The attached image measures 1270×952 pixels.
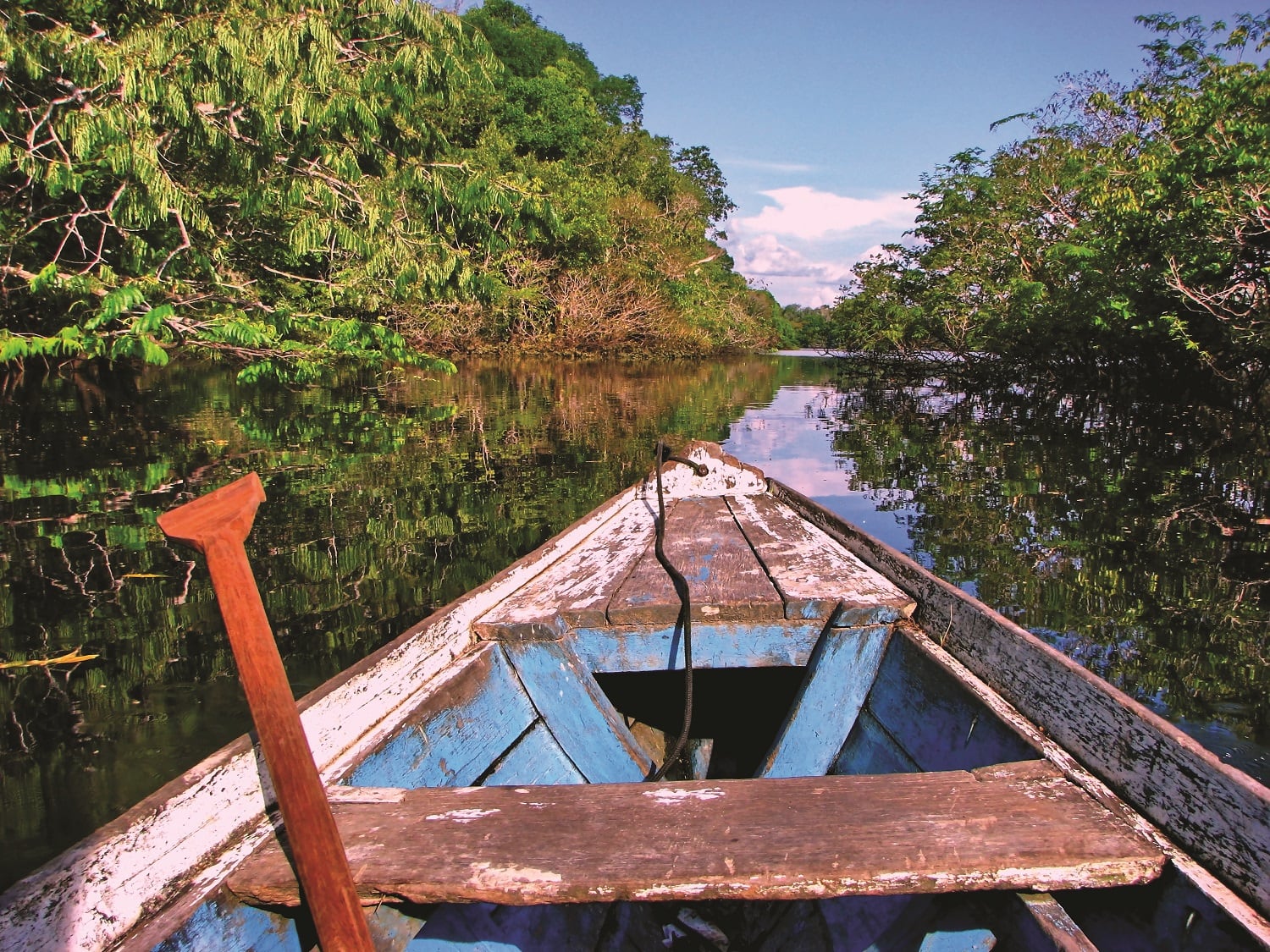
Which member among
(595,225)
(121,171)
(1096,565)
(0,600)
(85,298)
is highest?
(595,225)

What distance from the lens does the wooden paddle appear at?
1062 millimetres

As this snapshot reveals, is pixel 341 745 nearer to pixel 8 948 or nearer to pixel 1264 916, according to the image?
pixel 8 948

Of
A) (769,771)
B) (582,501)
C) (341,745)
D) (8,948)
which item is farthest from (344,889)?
(582,501)

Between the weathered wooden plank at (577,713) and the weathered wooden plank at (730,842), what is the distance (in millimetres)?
696

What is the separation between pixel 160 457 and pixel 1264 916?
8509 millimetres

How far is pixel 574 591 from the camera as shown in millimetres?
2469

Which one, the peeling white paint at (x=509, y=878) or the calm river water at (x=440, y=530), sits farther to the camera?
the calm river water at (x=440, y=530)

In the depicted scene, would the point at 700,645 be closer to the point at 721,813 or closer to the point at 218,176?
the point at 721,813

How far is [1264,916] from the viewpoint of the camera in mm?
1073

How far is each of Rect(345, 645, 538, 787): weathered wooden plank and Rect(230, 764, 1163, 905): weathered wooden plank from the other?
9.5 inches

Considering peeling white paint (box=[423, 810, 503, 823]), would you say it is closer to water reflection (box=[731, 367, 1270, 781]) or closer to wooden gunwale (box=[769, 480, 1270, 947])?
wooden gunwale (box=[769, 480, 1270, 947])

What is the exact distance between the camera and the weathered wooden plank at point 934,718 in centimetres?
163

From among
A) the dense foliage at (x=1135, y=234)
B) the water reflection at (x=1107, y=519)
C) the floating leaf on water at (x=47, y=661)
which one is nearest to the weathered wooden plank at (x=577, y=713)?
the water reflection at (x=1107, y=519)

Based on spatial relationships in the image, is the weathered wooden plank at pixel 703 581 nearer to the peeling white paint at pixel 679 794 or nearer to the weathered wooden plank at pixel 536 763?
the weathered wooden plank at pixel 536 763
